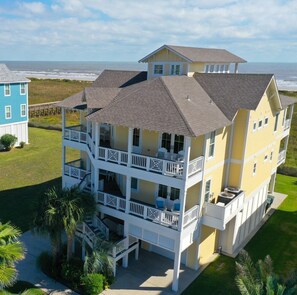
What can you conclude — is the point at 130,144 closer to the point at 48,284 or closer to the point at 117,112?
the point at 117,112

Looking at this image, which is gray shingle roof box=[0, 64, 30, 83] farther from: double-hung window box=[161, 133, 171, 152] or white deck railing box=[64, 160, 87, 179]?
double-hung window box=[161, 133, 171, 152]

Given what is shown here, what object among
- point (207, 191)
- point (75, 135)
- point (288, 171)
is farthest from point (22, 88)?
point (288, 171)

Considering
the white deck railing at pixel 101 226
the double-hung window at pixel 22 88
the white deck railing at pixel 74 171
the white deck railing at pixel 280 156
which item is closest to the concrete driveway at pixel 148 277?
the white deck railing at pixel 101 226

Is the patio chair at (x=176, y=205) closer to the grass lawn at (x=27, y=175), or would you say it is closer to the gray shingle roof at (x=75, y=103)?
the grass lawn at (x=27, y=175)

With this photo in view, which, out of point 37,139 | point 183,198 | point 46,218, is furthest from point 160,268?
point 37,139

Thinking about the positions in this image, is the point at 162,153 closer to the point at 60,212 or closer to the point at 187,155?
the point at 187,155

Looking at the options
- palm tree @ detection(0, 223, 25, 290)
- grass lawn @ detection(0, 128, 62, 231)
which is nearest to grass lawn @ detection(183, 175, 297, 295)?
palm tree @ detection(0, 223, 25, 290)

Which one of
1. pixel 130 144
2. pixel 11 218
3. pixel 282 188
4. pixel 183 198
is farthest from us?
pixel 282 188
